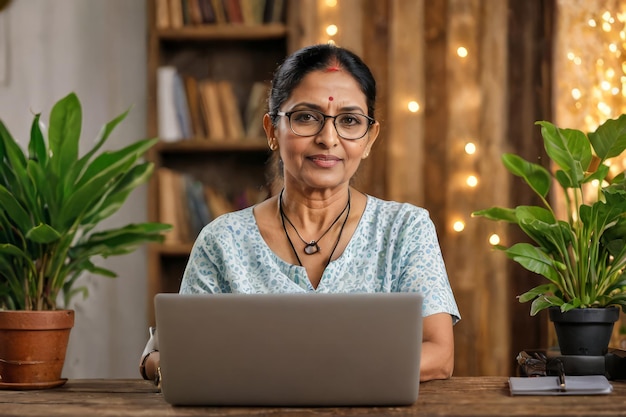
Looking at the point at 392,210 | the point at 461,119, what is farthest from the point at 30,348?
the point at 461,119

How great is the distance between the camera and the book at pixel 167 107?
3246mm

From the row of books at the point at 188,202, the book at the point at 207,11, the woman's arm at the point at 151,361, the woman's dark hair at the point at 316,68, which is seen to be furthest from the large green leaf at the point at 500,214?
the book at the point at 207,11

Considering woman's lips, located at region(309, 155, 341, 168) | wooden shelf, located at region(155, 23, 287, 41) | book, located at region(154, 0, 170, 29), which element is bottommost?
woman's lips, located at region(309, 155, 341, 168)

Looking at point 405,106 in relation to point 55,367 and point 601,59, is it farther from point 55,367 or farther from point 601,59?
point 55,367

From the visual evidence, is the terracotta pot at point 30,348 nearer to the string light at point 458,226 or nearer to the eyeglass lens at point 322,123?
the eyeglass lens at point 322,123

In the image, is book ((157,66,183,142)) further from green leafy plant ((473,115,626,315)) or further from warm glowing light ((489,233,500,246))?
green leafy plant ((473,115,626,315))

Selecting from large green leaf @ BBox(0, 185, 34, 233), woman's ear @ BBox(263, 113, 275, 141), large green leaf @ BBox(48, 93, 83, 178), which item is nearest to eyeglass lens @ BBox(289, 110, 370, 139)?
woman's ear @ BBox(263, 113, 275, 141)

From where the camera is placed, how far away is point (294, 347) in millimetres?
1256

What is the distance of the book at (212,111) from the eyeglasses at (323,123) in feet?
4.11

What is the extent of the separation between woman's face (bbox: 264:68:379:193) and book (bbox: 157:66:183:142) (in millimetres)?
1268

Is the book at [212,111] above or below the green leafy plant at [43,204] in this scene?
above

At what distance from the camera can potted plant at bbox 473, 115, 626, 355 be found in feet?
5.63

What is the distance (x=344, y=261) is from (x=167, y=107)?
1.46 meters

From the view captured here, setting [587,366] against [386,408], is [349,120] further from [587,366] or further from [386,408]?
[386,408]
